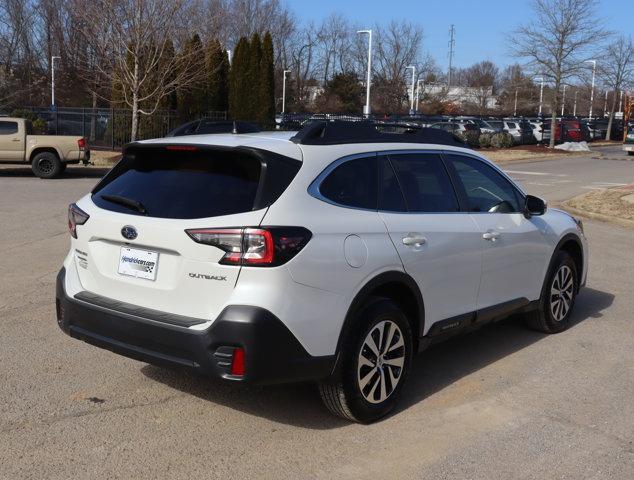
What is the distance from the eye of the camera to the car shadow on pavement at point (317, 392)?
449 centimetres

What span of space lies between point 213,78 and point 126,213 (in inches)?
1167

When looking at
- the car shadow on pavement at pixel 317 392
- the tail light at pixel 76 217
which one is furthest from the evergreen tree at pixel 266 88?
the tail light at pixel 76 217

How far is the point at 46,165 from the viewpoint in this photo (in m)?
20.1

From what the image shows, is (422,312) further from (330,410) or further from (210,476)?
(210,476)

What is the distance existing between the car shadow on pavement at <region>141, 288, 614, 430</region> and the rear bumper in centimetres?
14

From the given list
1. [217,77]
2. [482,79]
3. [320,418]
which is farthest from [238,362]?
[482,79]

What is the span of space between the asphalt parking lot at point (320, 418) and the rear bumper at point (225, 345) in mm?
473

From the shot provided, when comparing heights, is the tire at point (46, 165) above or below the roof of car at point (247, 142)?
below

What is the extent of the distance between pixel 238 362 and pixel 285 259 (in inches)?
22.9

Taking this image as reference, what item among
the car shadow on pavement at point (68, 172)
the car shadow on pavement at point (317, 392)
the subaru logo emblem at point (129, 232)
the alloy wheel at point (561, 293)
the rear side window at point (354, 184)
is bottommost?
the car shadow on pavement at point (68, 172)

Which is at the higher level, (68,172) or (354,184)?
(354,184)

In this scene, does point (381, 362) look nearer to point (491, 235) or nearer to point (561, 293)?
point (491, 235)

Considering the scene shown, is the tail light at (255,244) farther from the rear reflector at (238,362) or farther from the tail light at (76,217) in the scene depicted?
the tail light at (76,217)

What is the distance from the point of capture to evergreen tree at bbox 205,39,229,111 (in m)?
31.5
